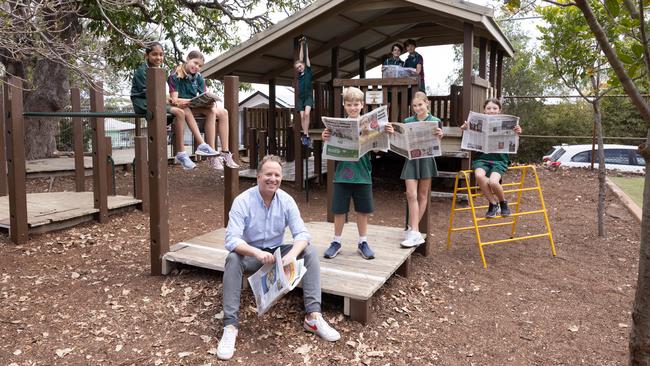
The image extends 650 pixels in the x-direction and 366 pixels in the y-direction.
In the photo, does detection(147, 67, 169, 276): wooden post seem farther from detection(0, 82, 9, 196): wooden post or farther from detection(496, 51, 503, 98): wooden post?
detection(496, 51, 503, 98): wooden post

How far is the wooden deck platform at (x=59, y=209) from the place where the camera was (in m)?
6.23

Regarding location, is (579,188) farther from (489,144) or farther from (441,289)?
(441,289)

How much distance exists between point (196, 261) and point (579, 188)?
26.5 feet

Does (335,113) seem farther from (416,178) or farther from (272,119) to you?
(272,119)

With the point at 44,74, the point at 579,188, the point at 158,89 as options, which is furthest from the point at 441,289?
the point at 44,74

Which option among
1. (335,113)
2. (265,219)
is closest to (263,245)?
(265,219)

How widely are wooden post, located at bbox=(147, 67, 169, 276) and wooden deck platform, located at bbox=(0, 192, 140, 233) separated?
244cm

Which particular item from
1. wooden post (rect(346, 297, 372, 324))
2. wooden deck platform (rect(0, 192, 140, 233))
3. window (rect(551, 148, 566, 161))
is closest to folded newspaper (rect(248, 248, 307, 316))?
wooden post (rect(346, 297, 372, 324))

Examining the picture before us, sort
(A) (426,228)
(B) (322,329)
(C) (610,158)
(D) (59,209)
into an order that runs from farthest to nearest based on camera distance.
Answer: (C) (610,158) < (D) (59,209) < (A) (426,228) < (B) (322,329)

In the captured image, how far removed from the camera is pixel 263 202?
377 centimetres

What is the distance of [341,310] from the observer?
4.01 m

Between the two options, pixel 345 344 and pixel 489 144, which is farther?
pixel 489 144

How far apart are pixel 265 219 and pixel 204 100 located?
1.47 meters

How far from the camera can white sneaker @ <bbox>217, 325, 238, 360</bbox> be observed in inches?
131
